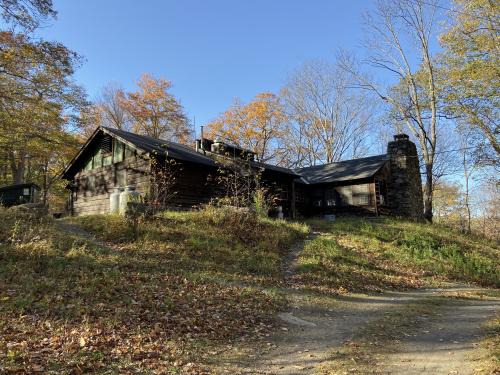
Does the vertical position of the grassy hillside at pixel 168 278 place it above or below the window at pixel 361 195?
below

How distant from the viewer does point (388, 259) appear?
16.0m

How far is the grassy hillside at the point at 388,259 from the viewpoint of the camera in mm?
12695

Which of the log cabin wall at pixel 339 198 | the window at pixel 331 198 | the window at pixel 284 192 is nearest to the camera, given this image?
the window at pixel 284 192

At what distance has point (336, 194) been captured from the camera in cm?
2880

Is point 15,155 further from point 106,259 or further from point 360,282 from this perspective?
point 360,282

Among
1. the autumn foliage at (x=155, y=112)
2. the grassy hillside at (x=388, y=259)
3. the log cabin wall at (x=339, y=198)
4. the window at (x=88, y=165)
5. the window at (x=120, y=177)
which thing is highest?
the autumn foliage at (x=155, y=112)

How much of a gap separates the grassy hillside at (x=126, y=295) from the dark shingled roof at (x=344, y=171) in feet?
47.8

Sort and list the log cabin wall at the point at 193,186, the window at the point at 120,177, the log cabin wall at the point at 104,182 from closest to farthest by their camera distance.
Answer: the log cabin wall at the point at 193,186
the log cabin wall at the point at 104,182
the window at the point at 120,177

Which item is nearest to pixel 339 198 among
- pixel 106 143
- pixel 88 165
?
pixel 106 143

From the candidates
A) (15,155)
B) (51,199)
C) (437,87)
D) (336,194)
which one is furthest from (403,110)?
(51,199)

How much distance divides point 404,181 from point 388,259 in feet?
43.3

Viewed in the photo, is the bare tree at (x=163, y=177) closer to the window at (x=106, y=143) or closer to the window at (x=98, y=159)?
the window at (x=106, y=143)

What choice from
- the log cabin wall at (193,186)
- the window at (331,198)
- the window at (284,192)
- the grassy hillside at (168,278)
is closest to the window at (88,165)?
the log cabin wall at (193,186)

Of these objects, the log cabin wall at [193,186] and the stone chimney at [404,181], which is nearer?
the log cabin wall at [193,186]
